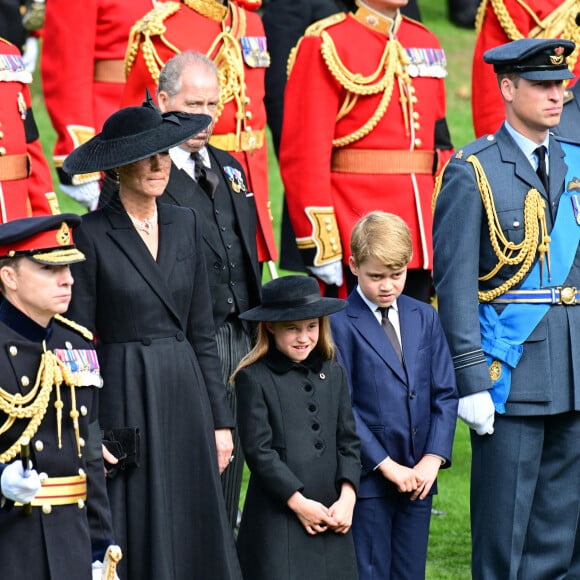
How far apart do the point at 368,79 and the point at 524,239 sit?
5.42ft

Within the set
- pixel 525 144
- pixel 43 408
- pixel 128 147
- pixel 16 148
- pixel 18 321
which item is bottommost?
pixel 43 408

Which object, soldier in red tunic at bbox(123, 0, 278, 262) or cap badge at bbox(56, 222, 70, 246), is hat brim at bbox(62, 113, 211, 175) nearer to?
cap badge at bbox(56, 222, 70, 246)

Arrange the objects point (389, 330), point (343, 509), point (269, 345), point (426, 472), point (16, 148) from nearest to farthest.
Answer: point (343, 509) → point (269, 345) → point (426, 472) → point (389, 330) → point (16, 148)

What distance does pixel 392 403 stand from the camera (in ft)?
19.0

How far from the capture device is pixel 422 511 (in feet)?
19.1

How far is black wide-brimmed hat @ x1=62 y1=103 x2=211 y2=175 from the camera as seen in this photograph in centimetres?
534

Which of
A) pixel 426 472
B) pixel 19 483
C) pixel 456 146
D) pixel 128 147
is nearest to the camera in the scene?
pixel 19 483

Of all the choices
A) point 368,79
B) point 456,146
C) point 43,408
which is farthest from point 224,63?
point 456,146

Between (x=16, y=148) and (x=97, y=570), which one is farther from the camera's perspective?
(x=16, y=148)

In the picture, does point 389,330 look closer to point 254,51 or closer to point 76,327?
point 76,327

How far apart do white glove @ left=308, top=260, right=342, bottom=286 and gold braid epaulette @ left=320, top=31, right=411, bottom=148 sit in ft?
1.84

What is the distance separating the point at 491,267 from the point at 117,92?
104 inches

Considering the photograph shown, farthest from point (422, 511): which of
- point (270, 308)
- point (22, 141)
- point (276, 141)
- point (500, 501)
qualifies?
point (276, 141)

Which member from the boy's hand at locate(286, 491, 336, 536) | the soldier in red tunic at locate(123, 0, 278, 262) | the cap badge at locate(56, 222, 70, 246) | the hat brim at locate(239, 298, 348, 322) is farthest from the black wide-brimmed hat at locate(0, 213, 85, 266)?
the soldier in red tunic at locate(123, 0, 278, 262)
